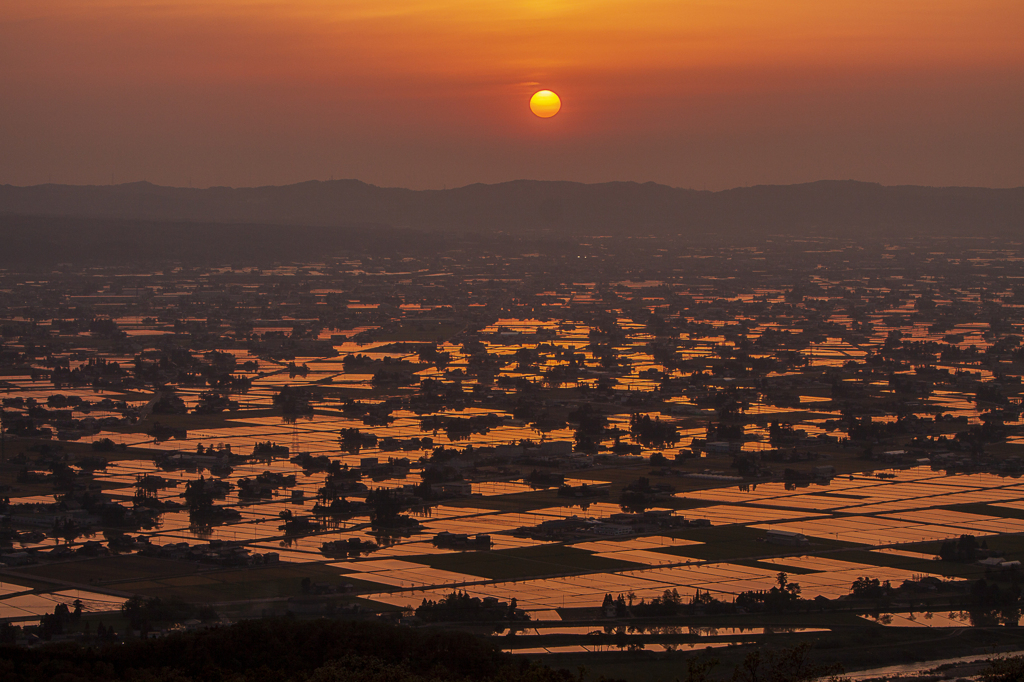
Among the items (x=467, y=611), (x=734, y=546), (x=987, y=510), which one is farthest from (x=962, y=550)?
(x=467, y=611)

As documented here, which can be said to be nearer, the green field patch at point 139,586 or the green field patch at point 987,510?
the green field patch at point 139,586

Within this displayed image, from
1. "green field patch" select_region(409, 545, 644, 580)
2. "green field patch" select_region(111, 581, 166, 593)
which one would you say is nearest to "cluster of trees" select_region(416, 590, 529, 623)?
"green field patch" select_region(409, 545, 644, 580)

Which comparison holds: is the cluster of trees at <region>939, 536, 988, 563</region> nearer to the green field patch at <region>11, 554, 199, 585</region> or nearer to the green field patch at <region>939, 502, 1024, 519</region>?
the green field patch at <region>939, 502, 1024, 519</region>

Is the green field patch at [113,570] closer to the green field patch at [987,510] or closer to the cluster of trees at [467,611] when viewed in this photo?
the cluster of trees at [467,611]

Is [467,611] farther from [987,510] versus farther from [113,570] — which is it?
[987,510]

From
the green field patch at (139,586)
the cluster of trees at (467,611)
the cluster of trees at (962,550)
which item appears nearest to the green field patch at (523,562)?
the cluster of trees at (467,611)

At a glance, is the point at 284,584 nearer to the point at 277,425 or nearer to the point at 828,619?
the point at 828,619

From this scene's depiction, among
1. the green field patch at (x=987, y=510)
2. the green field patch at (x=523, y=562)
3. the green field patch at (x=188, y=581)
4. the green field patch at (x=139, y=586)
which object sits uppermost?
the green field patch at (x=987, y=510)

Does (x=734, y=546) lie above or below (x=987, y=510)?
below

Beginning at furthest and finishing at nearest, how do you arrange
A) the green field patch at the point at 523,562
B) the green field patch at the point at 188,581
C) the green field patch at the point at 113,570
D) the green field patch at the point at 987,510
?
the green field patch at the point at 987,510 < the green field patch at the point at 523,562 < the green field patch at the point at 113,570 < the green field patch at the point at 188,581
